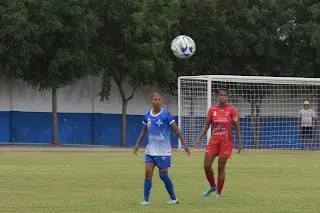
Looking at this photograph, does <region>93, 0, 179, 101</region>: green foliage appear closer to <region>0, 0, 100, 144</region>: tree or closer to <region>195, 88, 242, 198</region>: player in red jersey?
<region>0, 0, 100, 144</region>: tree

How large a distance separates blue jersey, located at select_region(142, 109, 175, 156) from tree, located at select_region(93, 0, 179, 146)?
24280mm

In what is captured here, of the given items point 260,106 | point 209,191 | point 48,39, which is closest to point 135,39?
point 48,39

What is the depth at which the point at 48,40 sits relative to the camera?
119 ft

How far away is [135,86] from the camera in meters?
40.9

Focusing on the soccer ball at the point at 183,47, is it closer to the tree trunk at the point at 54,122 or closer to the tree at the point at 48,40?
the tree at the point at 48,40

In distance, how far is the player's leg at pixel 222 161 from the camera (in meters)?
15.0

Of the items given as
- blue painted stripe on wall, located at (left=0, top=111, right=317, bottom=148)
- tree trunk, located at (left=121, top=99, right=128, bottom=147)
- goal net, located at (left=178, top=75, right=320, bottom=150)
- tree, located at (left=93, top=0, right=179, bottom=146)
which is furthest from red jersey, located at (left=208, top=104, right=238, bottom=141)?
tree trunk, located at (left=121, top=99, right=128, bottom=147)

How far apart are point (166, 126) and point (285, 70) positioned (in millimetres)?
29406

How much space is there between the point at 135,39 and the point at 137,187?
23.0m

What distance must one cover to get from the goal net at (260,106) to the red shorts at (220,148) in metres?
16.9

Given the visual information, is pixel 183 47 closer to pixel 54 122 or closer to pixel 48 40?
pixel 48 40

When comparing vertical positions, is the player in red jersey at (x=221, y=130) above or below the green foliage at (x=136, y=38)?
below

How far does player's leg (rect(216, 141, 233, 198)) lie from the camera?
49.1 feet

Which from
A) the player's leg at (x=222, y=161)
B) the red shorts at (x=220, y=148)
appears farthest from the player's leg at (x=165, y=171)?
the red shorts at (x=220, y=148)
